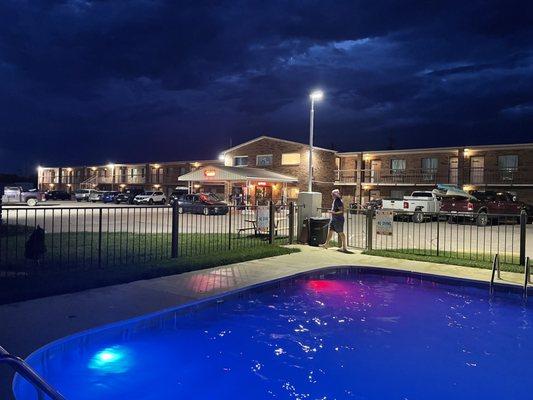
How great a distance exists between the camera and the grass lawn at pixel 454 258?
1177cm

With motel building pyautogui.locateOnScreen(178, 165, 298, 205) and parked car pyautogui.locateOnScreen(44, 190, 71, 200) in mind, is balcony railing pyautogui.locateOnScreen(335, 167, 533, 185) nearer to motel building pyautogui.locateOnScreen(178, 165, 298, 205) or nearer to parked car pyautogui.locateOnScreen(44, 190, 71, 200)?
motel building pyautogui.locateOnScreen(178, 165, 298, 205)

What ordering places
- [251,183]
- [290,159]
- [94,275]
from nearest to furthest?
1. [94,275]
2. [251,183]
3. [290,159]

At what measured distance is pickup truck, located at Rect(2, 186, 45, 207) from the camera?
40.2 metres

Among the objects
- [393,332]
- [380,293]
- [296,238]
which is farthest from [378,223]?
[393,332]

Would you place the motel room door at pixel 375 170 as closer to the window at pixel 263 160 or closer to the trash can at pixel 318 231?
the window at pixel 263 160

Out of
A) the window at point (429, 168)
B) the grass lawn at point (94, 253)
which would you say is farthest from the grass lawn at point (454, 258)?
the window at point (429, 168)

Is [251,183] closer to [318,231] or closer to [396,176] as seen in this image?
[396,176]

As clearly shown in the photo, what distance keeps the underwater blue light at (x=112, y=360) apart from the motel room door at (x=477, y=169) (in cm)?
3714

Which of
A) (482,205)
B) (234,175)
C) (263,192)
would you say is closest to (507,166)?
(482,205)

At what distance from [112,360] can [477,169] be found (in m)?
38.2


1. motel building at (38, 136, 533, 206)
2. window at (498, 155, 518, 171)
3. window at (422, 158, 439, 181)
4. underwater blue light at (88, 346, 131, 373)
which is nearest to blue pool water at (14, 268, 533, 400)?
underwater blue light at (88, 346, 131, 373)

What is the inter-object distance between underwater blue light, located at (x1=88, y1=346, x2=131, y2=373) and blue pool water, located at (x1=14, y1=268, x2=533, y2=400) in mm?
13

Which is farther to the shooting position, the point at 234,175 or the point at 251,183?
the point at 251,183

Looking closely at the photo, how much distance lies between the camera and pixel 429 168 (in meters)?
40.3
